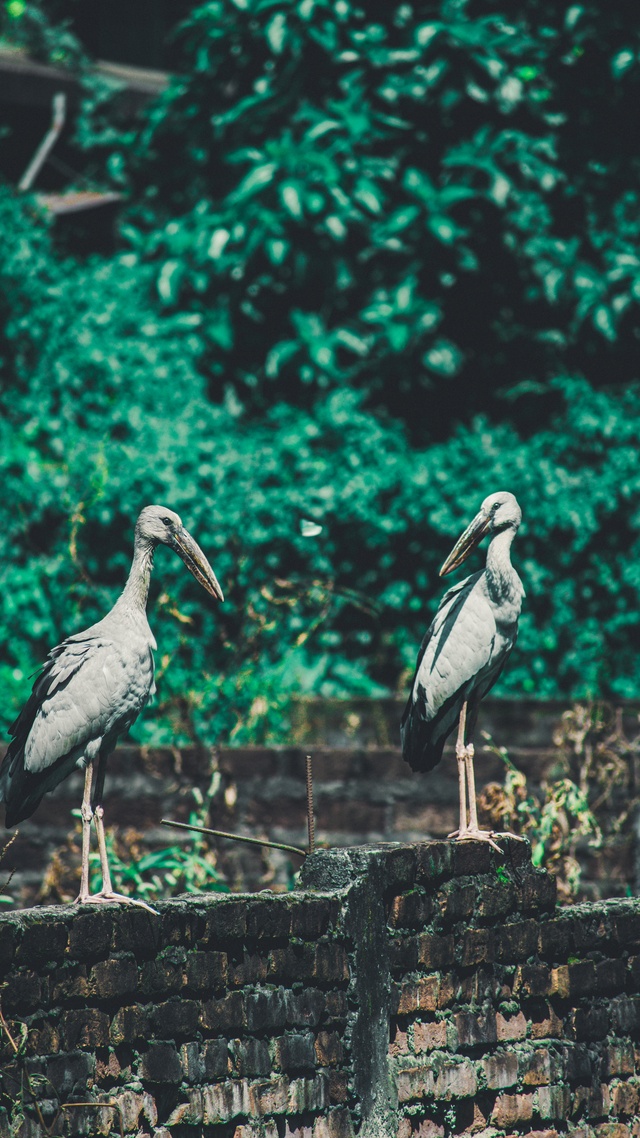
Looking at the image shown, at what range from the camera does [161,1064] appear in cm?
462

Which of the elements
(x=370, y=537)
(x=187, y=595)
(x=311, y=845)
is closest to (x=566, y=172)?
(x=370, y=537)

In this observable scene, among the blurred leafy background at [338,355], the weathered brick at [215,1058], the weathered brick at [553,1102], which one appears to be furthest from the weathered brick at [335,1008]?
the blurred leafy background at [338,355]

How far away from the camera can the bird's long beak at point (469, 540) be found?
19.6 feet

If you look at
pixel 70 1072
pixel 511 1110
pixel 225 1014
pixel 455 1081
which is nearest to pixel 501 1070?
pixel 511 1110

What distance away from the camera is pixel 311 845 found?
18.2ft

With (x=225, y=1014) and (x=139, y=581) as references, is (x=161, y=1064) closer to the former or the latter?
(x=225, y=1014)

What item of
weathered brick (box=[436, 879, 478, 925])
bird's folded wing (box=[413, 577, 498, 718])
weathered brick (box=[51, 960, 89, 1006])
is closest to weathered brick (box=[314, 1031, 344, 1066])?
weathered brick (box=[436, 879, 478, 925])

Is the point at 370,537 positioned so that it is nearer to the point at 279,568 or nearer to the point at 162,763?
the point at 279,568

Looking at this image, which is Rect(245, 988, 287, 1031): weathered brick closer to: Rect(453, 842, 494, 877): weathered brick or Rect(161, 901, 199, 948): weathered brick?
Rect(161, 901, 199, 948): weathered brick

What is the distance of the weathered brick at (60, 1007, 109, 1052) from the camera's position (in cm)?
436

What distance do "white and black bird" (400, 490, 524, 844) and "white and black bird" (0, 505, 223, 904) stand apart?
1083mm

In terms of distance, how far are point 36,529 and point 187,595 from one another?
99cm

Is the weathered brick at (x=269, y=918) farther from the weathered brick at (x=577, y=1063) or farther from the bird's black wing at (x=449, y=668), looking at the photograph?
the weathered brick at (x=577, y=1063)

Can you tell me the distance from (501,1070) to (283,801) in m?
2.27
